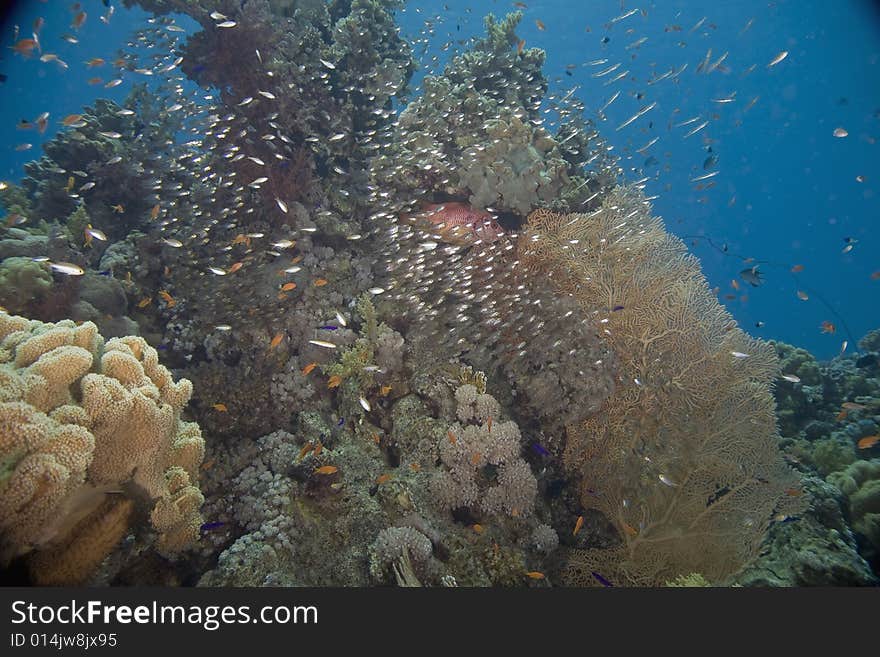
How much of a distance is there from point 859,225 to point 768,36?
92.5 m

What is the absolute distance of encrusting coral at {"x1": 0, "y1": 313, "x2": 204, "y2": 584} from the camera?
296 centimetres

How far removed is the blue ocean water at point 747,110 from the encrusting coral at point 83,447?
37370 millimetres

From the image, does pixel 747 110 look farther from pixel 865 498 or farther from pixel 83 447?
pixel 83 447

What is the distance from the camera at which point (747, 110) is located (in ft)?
112

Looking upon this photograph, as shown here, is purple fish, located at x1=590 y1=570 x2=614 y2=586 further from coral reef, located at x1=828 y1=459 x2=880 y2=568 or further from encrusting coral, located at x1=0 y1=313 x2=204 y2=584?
encrusting coral, located at x1=0 y1=313 x2=204 y2=584

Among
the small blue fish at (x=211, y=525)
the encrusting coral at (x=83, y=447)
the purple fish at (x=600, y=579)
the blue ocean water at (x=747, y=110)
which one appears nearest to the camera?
the encrusting coral at (x=83, y=447)

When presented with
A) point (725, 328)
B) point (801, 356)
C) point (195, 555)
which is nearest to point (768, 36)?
point (801, 356)

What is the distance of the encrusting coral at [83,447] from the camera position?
9.73 ft

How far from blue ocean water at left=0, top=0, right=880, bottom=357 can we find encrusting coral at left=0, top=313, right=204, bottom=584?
123 feet

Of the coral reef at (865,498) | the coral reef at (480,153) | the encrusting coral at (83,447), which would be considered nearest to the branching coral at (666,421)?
the coral reef at (865,498)

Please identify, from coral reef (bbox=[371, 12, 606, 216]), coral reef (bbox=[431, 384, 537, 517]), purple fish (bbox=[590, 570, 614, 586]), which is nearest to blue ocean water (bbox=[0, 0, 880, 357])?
coral reef (bbox=[371, 12, 606, 216])

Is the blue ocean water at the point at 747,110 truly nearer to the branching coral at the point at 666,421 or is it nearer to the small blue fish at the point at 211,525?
the branching coral at the point at 666,421

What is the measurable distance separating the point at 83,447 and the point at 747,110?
1820 inches

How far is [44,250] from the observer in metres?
7.87
